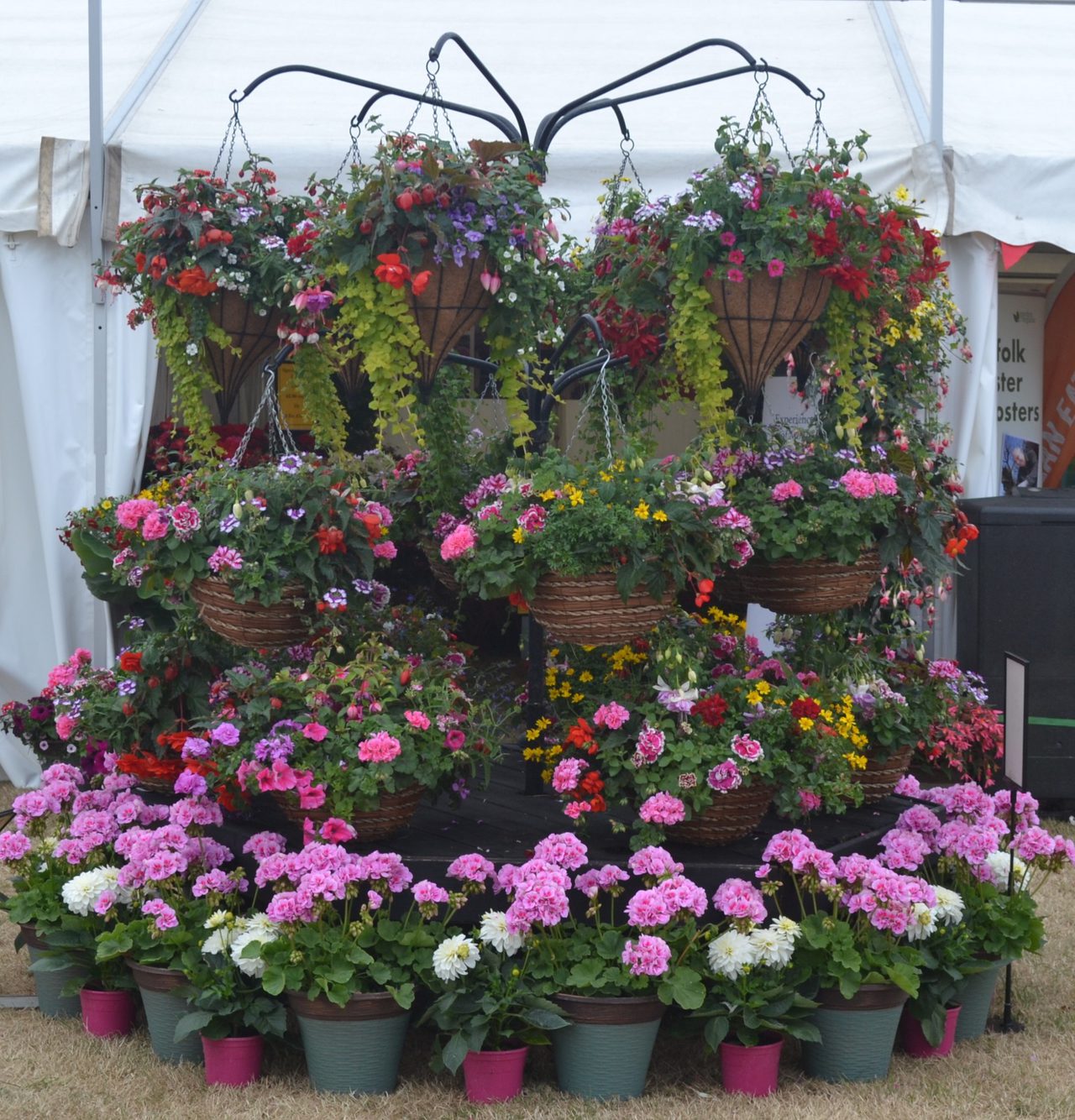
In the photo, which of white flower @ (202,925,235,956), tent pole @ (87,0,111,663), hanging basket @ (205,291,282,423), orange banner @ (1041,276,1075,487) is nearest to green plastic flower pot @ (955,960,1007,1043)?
white flower @ (202,925,235,956)

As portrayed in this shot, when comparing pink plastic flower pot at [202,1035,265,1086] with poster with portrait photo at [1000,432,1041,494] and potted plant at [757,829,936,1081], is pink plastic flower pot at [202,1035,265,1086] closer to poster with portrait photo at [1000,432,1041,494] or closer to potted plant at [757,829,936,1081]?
potted plant at [757,829,936,1081]

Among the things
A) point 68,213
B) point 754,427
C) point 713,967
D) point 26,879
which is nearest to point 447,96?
point 68,213

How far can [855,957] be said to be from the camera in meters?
3.04

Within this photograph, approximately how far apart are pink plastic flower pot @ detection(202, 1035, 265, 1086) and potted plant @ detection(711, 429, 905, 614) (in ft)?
5.24

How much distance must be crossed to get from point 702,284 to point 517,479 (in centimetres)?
64

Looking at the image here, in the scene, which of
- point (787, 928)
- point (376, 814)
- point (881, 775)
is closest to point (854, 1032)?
point (787, 928)

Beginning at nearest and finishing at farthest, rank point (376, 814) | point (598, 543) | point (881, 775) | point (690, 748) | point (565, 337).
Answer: point (598, 543) < point (690, 748) < point (376, 814) < point (881, 775) < point (565, 337)

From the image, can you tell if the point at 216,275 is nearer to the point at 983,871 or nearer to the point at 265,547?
the point at 265,547

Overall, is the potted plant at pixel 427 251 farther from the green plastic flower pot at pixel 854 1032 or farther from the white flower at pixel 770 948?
the green plastic flower pot at pixel 854 1032

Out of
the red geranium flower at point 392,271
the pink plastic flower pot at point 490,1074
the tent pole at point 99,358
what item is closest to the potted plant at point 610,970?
the pink plastic flower pot at point 490,1074

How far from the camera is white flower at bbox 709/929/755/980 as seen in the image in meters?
2.99

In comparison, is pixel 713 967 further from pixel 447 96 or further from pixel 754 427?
pixel 447 96

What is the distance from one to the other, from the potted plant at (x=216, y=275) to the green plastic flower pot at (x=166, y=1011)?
1467 millimetres

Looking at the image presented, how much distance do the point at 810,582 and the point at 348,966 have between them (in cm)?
142
